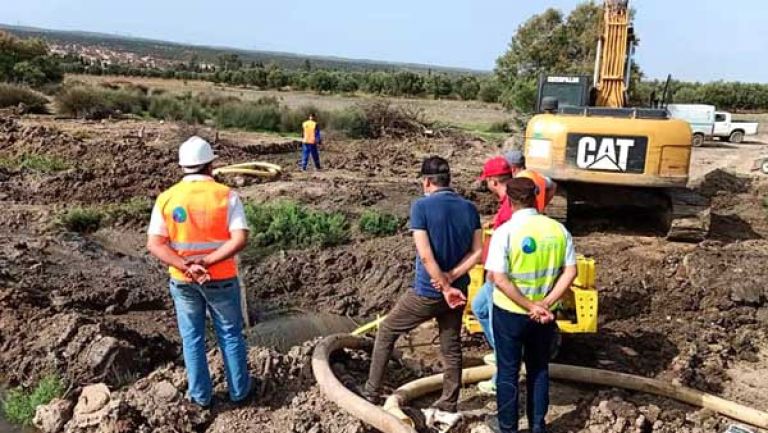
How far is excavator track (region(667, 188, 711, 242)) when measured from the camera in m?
10.7

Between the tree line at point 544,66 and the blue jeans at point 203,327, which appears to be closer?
the blue jeans at point 203,327

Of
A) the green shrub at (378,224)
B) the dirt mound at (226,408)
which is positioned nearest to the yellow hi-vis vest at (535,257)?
the dirt mound at (226,408)

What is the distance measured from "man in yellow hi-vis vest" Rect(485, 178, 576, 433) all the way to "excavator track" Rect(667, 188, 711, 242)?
21.6 feet

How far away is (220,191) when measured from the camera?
4.86m

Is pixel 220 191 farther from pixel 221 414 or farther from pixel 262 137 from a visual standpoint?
pixel 262 137

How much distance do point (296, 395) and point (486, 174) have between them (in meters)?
2.13

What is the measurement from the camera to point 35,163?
1695 centimetres

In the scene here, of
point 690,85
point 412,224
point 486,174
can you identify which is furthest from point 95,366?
point 690,85

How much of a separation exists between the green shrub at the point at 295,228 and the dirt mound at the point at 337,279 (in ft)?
1.51

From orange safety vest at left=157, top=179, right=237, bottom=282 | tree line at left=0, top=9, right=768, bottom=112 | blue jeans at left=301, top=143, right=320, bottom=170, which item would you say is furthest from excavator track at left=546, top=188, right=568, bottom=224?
tree line at left=0, top=9, right=768, bottom=112

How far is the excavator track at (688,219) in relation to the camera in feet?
35.0

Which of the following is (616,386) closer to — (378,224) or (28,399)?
(28,399)

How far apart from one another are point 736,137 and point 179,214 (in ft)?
99.7

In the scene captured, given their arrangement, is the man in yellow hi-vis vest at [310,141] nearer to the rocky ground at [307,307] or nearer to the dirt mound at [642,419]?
the rocky ground at [307,307]
